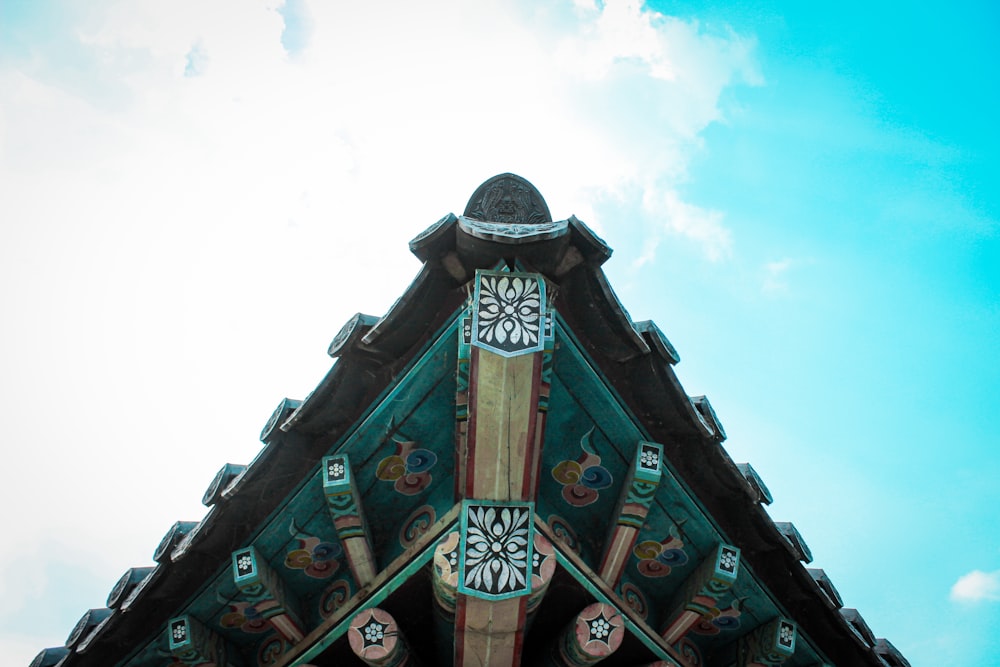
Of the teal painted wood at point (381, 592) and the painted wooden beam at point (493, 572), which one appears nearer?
the painted wooden beam at point (493, 572)

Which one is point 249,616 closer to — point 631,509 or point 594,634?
point 594,634

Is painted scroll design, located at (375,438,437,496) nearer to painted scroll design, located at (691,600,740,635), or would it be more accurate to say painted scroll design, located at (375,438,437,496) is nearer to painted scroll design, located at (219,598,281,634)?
painted scroll design, located at (219,598,281,634)

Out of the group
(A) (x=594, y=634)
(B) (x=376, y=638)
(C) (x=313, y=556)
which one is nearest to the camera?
(B) (x=376, y=638)

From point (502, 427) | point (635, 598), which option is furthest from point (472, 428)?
point (635, 598)

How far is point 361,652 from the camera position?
6988 mm

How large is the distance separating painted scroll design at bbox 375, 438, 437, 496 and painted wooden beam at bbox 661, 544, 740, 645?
2599 mm

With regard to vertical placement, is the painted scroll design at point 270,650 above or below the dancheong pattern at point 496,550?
below

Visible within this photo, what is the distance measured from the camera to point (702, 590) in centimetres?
788

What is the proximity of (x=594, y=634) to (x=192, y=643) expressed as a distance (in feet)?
11.4

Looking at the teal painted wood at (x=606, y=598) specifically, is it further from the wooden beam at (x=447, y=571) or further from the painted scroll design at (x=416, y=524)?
the painted scroll design at (x=416, y=524)

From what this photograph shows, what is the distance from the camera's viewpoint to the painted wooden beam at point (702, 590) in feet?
25.5

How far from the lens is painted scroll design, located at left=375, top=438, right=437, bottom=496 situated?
7531 millimetres

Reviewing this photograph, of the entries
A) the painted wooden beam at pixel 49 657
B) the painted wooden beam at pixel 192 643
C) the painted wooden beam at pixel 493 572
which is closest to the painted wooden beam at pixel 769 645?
the painted wooden beam at pixel 493 572

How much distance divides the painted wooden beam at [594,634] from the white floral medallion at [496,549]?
3.08 ft
